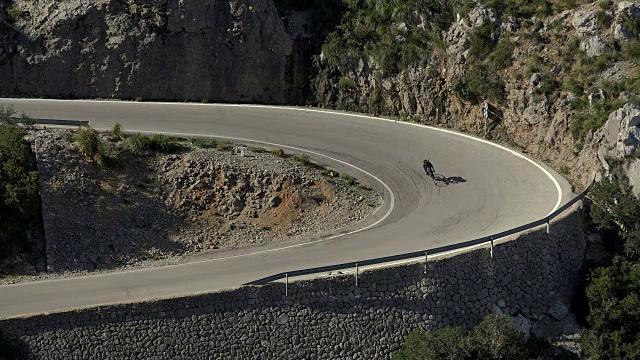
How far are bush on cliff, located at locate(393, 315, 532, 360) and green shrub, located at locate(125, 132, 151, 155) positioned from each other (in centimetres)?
1214

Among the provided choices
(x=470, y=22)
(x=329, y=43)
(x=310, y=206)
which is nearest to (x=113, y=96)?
(x=329, y=43)

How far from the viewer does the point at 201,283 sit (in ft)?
98.5

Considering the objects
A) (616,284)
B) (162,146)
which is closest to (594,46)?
(616,284)

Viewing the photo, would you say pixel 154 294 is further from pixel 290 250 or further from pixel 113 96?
pixel 113 96

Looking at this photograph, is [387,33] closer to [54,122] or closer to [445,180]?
[445,180]

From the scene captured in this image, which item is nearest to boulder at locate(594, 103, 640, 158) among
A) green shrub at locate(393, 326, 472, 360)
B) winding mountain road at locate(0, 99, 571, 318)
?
winding mountain road at locate(0, 99, 571, 318)

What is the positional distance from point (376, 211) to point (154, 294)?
30.2 ft

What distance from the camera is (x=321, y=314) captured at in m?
30.0

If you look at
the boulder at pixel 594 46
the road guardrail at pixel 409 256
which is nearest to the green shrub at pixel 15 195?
the road guardrail at pixel 409 256

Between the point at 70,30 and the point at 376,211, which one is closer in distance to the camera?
the point at 376,211

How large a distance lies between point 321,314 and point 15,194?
10.4 m

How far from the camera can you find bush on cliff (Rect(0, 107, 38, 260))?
31.8 m

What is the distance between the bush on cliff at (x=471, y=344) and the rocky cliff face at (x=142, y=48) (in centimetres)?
1713

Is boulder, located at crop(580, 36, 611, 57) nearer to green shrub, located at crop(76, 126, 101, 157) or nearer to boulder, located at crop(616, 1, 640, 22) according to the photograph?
boulder, located at crop(616, 1, 640, 22)
